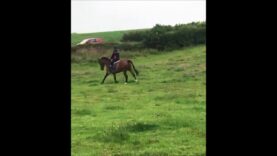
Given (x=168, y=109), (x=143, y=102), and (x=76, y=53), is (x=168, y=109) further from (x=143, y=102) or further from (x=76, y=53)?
(x=76, y=53)

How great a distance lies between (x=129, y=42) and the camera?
3703 centimetres

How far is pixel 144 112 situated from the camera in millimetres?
15555

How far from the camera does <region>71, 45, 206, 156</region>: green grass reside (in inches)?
429

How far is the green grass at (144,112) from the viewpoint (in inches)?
429
